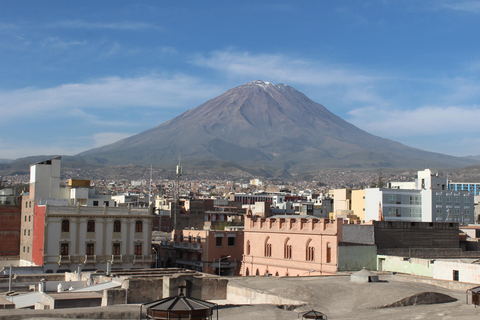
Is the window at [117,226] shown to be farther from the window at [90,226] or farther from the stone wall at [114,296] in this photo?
the stone wall at [114,296]

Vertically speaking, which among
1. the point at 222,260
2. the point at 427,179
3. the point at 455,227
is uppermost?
the point at 427,179

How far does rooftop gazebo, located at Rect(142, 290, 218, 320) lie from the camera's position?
17391 millimetres

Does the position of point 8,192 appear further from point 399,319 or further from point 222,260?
point 399,319

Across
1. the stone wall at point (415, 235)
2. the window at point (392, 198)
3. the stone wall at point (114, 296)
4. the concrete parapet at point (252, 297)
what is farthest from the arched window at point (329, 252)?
the window at point (392, 198)

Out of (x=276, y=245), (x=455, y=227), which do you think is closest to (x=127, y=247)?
(x=276, y=245)

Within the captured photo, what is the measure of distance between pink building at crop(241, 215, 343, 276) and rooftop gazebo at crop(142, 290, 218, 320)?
27072 mm

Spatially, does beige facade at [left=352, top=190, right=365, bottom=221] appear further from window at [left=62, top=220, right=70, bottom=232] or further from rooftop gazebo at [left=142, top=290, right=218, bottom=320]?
rooftop gazebo at [left=142, top=290, right=218, bottom=320]

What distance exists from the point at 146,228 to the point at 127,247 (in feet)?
8.31

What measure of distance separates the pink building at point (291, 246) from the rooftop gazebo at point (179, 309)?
88.8 feet

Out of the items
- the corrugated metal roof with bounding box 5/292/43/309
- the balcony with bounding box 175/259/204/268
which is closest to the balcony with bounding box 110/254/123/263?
the balcony with bounding box 175/259/204/268

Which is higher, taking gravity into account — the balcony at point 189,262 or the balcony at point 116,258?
the balcony at point 116,258

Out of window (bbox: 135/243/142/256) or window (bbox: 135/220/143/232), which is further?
window (bbox: 135/220/143/232)

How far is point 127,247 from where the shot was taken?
58.7m

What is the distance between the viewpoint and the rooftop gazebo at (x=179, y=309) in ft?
57.1
